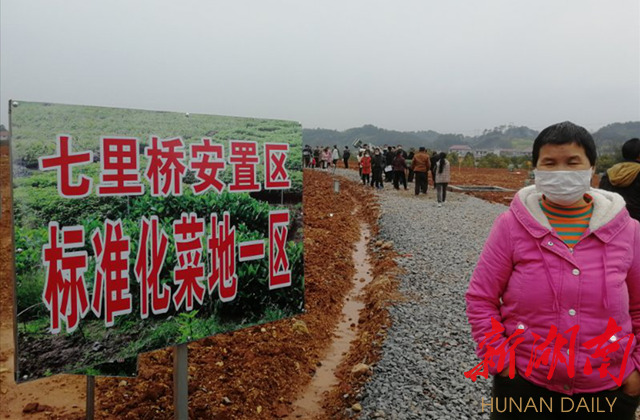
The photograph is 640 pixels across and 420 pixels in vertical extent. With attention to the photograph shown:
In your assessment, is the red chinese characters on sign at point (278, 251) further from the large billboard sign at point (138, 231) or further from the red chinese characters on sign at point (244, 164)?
the red chinese characters on sign at point (244, 164)

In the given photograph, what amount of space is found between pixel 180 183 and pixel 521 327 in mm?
1740

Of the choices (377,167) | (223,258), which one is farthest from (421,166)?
(223,258)

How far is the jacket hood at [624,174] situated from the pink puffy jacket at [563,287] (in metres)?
2.66

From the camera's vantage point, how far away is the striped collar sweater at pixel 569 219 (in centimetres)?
178

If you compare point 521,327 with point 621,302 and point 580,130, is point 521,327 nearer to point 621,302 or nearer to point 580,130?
point 621,302

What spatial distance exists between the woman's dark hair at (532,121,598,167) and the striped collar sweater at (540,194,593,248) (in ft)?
0.66

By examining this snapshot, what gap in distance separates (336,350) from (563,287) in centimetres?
402

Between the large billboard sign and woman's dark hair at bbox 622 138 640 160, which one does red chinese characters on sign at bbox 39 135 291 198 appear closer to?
the large billboard sign

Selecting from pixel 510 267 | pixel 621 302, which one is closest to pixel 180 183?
pixel 510 267

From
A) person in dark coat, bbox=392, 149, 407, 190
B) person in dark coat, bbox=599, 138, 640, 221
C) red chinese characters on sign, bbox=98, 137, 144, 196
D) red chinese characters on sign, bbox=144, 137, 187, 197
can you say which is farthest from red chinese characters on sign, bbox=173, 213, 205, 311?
person in dark coat, bbox=392, 149, 407, 190

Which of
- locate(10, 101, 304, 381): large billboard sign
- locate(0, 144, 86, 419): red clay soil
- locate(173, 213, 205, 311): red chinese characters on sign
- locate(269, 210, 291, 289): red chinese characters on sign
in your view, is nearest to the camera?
locate(10, 101, 304, 381): large billboard sign

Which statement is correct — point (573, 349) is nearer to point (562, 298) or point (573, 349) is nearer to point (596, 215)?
point (562, 298)

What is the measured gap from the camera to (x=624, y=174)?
13.5ft

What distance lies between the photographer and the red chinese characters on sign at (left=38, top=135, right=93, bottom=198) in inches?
83.0
